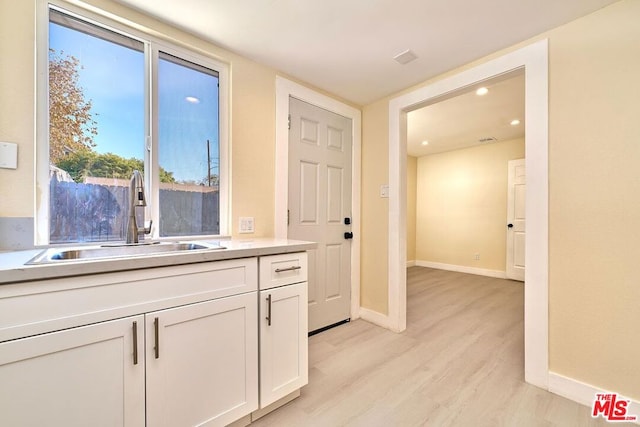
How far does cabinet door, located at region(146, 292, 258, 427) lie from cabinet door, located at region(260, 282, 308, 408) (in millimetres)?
54

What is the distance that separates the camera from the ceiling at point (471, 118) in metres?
2.79

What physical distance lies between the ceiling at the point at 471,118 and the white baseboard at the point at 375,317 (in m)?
2.16

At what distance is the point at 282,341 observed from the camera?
1.45 meters

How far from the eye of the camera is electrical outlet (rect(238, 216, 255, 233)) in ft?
6.59

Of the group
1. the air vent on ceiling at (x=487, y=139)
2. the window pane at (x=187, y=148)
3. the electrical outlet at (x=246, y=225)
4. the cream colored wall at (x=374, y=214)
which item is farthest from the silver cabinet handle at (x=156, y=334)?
the air vent on ceiling at (x=487, y=139)

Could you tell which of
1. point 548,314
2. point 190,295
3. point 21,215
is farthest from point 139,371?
point 548,314

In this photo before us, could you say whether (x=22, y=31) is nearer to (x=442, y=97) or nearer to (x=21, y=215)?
(x=21, y=215)

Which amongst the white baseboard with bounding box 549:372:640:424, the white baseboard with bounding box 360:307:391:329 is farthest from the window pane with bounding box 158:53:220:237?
the white baseboard with bounding box 549:372:640:424

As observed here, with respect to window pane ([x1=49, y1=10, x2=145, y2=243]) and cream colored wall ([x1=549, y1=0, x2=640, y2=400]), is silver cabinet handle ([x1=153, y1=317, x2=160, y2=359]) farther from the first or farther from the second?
cream colored wall ([x1=549, y1=0, x2=640, y2=400])

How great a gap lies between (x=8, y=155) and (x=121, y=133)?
19.2 inches

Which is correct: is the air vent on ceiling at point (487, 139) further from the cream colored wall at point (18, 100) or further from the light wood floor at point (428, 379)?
the cream colored wall at point (18, 100)

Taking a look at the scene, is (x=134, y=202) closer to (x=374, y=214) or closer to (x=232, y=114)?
(x=232, y=114)

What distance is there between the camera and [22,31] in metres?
1.29

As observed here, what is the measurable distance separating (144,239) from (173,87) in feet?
3.43
